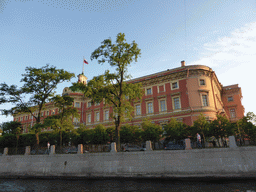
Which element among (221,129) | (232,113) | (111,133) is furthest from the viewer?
(232,113)

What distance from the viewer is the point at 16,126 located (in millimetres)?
27719

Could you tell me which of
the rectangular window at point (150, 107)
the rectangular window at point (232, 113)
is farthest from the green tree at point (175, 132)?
the rectangular window at point (232, 113)

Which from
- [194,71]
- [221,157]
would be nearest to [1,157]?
[221,157]

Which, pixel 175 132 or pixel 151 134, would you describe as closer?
pixel 175 132

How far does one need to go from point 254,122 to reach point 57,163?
82.0ft

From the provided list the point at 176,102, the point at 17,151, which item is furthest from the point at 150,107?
the point at 17,151

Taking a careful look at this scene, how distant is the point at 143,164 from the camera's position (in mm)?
15742

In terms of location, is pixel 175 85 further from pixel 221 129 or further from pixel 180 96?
pixel 221 129

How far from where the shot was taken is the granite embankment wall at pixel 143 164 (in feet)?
44.2

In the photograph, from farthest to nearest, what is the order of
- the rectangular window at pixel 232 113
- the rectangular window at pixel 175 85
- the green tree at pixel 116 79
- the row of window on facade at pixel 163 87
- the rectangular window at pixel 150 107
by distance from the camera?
1. the rectangular window at pixel 232 113
2. the rectangular window at pixel 150 107
3. the rectangular window at pixel 175 85
4. the row of window on facade at pixel 163 87
5. the green tree at pixel 116 79

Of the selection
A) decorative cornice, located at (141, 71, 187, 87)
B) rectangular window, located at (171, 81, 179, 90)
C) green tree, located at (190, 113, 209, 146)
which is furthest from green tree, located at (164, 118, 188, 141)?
decorative cornice, located at (141, 71, 187, 87)

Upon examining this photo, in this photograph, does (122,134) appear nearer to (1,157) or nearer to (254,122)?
(1,157)

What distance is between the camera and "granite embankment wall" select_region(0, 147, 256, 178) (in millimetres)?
13477

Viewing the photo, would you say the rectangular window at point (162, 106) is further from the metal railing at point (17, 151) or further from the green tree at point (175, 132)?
the metal railing at point (17, 151)
